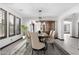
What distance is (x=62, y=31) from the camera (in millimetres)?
7285

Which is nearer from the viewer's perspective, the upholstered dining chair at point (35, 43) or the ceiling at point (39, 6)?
the upholstered dining chair at point (35, 43)

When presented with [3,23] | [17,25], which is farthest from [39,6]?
[3,23]

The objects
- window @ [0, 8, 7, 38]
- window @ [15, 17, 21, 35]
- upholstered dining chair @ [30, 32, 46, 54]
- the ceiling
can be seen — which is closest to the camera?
upholstered dining chair @ [30, 32, 46, 54]

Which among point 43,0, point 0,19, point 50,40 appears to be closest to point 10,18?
point 0,19

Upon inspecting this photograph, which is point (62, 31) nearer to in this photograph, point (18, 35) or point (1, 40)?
point (18, 35)

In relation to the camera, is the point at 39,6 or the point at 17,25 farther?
the point at 17,25

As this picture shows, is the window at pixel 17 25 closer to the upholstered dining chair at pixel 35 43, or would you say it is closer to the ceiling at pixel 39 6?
the ceiling at pixel 39 6

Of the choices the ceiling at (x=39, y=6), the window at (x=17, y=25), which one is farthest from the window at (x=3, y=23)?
the window at (x=17, y=25)

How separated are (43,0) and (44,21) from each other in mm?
5470

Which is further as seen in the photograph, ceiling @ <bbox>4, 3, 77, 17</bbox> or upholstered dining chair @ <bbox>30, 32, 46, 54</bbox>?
ceiling @ <bbox>4, 3, 77, 17</bbox>

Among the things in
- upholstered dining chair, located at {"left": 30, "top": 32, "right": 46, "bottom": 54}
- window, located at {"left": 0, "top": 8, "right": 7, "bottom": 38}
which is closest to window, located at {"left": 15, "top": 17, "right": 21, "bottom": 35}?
window, located at {"left": 0, "top": 8, "right": 7, "bottom": 38}

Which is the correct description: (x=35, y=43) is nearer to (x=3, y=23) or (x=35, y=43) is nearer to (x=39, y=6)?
(x=39, y=6)

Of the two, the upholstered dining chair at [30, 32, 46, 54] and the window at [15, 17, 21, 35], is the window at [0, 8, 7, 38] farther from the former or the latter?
the upholstered dining chair at [30, 32, 46, 54]

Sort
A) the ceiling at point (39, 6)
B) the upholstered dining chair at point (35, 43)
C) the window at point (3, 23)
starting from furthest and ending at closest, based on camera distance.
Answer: the window at point (3, 23) < the ceiling at point (39, 6) < the upholstered dining chair at point (35, 43)
